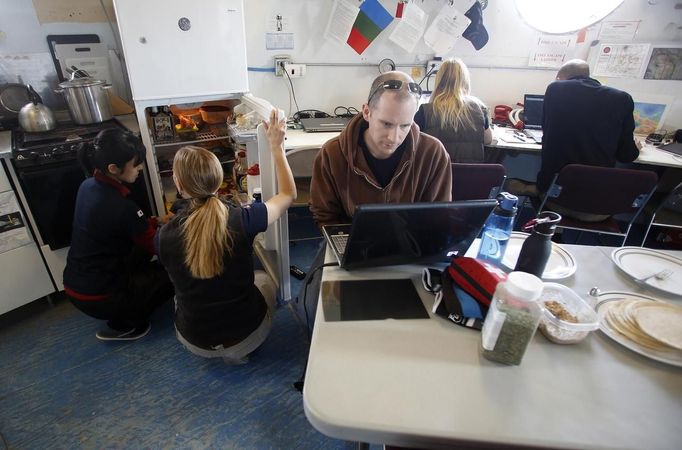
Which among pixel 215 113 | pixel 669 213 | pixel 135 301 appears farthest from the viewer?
pixel 215 113

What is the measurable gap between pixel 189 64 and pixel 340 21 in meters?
1.14

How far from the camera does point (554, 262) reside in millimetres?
1053

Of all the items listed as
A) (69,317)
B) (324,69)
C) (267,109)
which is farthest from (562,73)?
(69,317)

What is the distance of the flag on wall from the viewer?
2.47 m

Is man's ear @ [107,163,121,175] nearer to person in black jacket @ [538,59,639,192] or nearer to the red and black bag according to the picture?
the red and black bag

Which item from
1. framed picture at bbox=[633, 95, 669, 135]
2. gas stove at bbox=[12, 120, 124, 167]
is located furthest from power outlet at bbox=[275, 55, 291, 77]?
framed picture at bbox=[633, 95, 669, 135]

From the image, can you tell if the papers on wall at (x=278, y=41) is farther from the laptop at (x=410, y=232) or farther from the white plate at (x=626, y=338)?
the white plate at (x=626, y=338)

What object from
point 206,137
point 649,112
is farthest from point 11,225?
point 649,112

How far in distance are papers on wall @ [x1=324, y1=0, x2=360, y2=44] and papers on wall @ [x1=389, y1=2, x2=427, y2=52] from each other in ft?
1.04

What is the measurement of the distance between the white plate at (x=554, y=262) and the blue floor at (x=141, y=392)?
85 cm

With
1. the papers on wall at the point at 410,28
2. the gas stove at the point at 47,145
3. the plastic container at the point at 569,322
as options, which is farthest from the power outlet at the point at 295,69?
the plastic container at the point at 569,322

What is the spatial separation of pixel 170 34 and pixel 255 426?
1762mm

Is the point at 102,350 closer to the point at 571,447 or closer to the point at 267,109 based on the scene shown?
the point at 267,109

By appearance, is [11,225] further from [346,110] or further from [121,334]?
[346,110]
